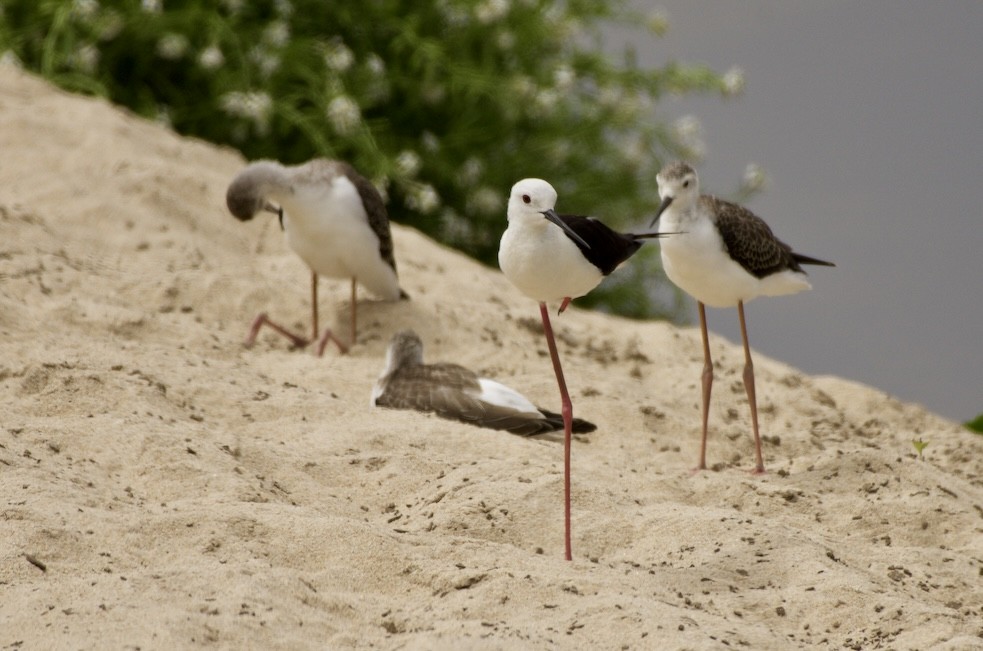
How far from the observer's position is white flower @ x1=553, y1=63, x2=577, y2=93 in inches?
454

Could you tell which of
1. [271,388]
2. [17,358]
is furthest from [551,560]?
[17,358]

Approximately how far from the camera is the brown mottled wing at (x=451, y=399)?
19.4 feet

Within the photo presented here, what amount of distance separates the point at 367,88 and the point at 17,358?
6.02 m

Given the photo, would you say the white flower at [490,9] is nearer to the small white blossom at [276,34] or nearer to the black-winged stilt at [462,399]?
the small white blossom at [276,34]

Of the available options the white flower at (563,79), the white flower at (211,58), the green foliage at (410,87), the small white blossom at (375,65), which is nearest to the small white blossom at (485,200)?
the green foliage at (410,87)

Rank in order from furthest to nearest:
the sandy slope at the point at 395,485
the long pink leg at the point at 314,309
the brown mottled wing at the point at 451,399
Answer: the long pink leg at the point at 314,309 → the brown mottled wing at the point at 451,399 → the sandy slope at the point at 395,485

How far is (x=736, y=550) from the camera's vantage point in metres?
4.61

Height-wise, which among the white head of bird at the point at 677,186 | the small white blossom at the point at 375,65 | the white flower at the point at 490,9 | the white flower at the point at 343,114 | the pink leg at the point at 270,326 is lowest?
the pink leg at the point at 270,326

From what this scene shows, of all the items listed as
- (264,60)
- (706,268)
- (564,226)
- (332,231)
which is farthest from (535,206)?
(264,60)

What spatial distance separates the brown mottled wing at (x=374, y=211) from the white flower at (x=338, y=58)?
321cm

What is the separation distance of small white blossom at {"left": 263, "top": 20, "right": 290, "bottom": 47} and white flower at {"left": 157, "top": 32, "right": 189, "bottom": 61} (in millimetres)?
716

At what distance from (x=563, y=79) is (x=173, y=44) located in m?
3.56

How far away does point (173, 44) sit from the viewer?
34.6 ft

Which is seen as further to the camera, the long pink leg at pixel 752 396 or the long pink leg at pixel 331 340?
the long pink leg at pixel 331 340
